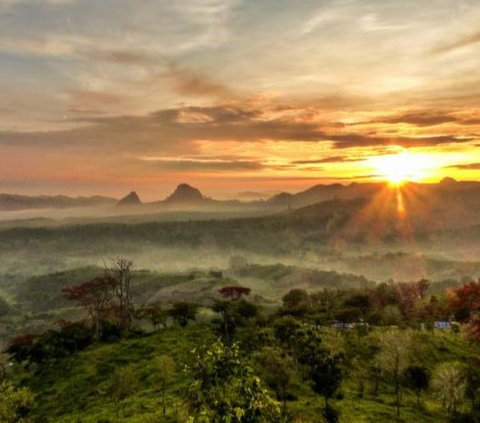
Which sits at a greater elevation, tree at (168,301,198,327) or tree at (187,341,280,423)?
tree at (187,341,280,423)

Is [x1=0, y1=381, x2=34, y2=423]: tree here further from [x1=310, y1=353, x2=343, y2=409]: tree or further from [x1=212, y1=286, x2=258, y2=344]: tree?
[x1=212, y1=286, x2=258, y2=344]: tree

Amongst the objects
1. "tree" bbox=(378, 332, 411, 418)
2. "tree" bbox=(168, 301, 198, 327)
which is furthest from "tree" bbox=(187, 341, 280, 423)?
"tree" bbox=(168, 301, 198, 327)

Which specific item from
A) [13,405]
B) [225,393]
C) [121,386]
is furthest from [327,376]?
[225,393]

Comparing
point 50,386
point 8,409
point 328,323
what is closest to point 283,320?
point 328,323

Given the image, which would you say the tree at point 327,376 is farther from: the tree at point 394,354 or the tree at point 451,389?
the tree at point 394,354

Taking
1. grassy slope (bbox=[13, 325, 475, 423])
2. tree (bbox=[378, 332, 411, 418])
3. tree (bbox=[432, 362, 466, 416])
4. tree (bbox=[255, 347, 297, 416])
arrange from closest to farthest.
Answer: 1. tree (bbox=[255, 347, 297, 416])
2. tree (bbox=[432, 362, 466, 416])
3. grassy slope (bbox=[13, 325, 475, 423])
4. tree (bbox=[378, 332, 411, 418])

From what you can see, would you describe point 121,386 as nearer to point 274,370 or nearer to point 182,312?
point 274,370
